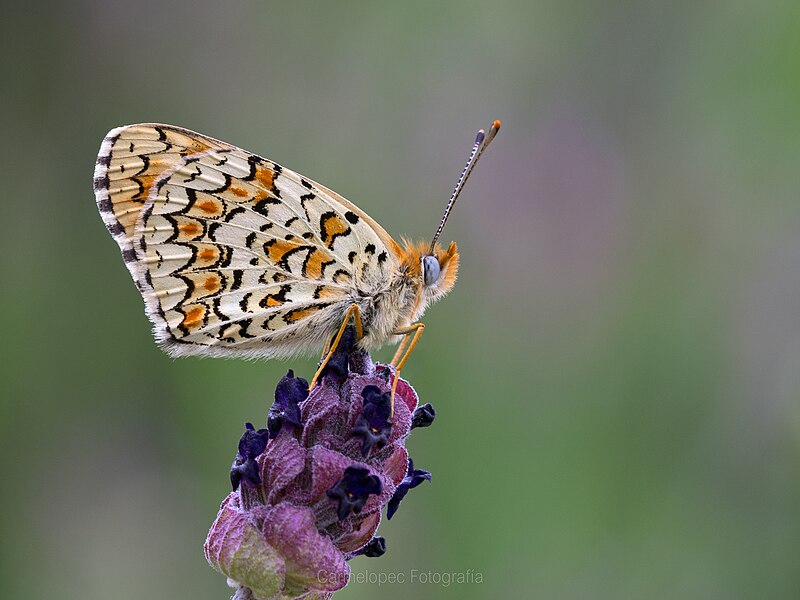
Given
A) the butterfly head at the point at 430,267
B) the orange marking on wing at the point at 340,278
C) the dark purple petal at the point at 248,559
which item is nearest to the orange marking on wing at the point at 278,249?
the orange marking on wing at the point at 340,278

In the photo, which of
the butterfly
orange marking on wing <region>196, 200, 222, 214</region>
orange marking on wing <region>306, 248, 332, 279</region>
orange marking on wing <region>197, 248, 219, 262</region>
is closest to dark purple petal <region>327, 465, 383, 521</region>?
the butterfly

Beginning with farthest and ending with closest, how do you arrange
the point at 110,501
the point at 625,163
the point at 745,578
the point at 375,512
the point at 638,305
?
1. the point at 625,163
2. the point at 638,305
3. the point at 110,501
4. the point at 745,578
5. the point at 375,512

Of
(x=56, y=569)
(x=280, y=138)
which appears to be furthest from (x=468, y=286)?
(x=56, y=569)

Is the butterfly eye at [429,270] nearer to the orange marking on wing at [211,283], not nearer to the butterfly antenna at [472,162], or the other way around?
the butterfly antenna at [472,162]

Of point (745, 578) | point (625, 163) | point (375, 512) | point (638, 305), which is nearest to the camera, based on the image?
point (375, 512)

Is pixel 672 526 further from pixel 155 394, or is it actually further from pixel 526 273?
pixel 155 394
